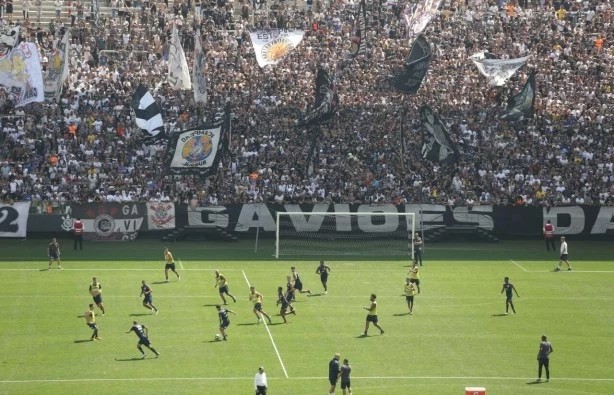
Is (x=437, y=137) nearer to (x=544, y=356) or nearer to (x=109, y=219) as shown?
(x=109, y=219)

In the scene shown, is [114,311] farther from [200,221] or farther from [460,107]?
[460,107]

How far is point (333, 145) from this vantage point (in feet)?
238

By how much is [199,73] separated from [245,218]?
28.7 ft

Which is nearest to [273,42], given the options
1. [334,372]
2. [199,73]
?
→ [199,73]

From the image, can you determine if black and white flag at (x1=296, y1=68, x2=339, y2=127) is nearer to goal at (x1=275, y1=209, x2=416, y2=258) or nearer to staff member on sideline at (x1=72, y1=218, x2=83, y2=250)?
goal at (x1=275, y1=209, x2=416, y2=258)

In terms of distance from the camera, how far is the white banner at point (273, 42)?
70438 millimetres

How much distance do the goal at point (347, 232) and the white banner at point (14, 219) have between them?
13167 mm

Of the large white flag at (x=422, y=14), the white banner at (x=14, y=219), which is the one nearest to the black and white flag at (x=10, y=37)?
the white banner at (x=14, y=219)

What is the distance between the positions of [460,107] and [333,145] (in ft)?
27.9

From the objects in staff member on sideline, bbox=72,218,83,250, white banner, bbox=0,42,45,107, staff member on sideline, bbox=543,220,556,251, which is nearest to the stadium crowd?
staff member on sideline, bbox=72,218,83,250

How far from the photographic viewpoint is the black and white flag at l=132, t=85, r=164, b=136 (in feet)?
226

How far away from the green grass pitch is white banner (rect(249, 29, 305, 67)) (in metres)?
10.5

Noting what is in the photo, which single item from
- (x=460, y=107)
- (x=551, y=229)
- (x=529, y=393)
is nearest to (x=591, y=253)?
(x=551, y=229)

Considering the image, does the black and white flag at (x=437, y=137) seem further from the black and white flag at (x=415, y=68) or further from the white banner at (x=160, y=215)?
the white banner at (x=160, y=215)
